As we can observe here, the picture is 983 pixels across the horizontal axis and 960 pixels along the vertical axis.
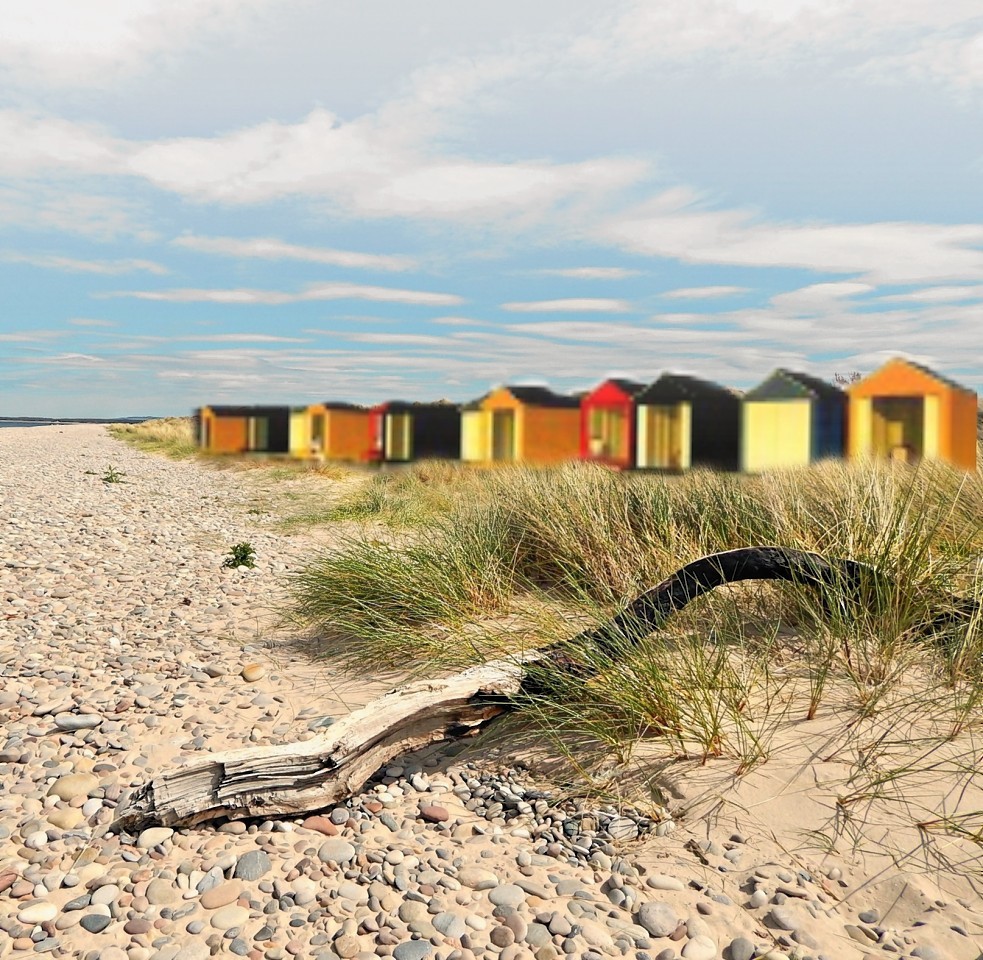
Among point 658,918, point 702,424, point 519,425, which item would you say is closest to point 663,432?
point 702,424

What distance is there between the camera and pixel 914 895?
7.73ft

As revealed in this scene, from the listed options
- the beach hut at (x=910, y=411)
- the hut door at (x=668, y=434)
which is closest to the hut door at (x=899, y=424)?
the beach hut at (x=910, y=411)

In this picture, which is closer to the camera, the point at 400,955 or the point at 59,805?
the point at 400,955

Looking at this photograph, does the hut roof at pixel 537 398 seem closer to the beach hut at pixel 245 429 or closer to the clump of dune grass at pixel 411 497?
the clump of dune grass at pixel 411 497

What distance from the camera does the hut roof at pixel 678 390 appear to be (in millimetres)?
12469

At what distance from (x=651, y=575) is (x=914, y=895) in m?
2.55

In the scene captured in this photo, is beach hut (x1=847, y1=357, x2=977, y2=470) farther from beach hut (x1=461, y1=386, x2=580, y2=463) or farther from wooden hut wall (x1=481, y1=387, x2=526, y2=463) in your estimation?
wooden hut wall (x1=481, y1=387, x2=526, y2=463)

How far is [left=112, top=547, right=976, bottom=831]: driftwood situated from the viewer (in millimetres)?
2773

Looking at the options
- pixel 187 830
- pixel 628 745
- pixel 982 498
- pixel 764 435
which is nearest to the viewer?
pixel 187 830

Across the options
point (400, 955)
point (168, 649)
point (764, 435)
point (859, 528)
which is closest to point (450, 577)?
point (168, 649)

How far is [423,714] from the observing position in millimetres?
3193

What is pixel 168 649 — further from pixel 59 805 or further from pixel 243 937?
pixel 243 937

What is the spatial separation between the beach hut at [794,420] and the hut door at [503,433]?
4.84 m

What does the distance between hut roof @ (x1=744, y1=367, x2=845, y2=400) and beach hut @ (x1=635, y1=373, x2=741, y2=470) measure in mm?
455
